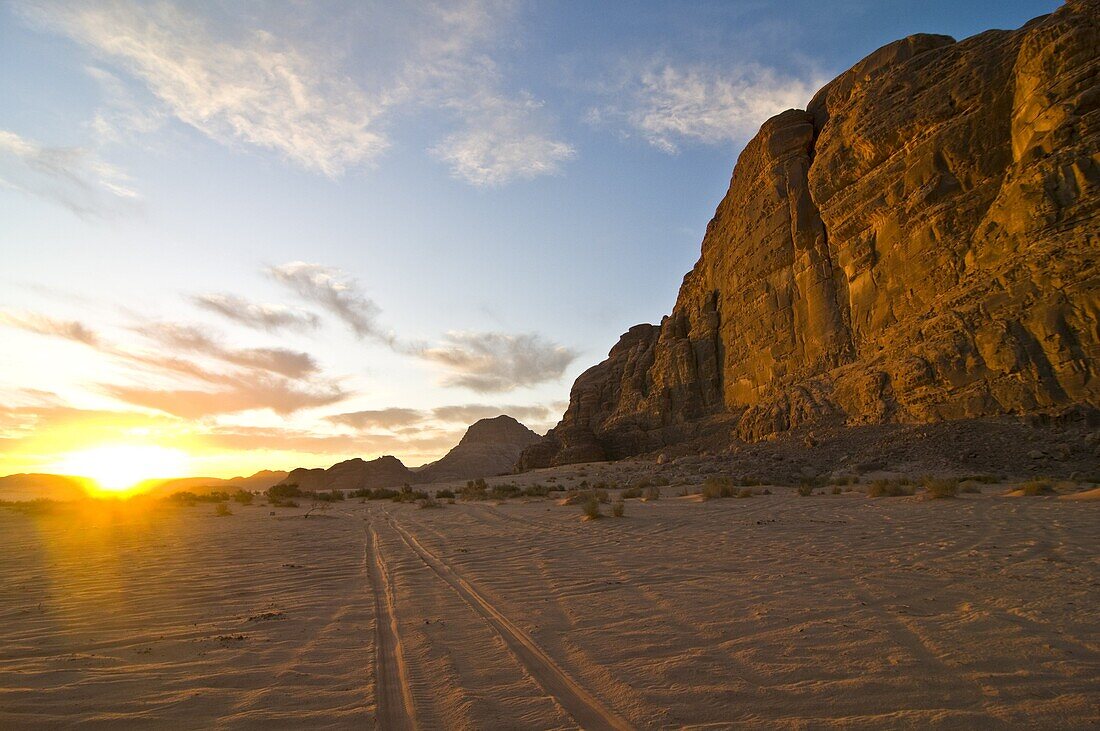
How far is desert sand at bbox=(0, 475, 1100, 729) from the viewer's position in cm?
295

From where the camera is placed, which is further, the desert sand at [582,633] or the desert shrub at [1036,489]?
the desert shrub at [1036,489]

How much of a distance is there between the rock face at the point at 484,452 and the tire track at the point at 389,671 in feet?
231

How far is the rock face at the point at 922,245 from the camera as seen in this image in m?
18.7

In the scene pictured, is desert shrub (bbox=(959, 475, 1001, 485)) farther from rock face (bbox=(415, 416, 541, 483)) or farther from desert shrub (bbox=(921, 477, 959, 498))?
rock face (bbox=(415, 416, 541, 483))

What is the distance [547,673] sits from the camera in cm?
350

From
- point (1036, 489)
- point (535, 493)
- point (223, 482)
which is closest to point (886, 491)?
point (1036, 489)

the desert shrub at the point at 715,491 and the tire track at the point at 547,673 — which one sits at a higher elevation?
the desert shrub at the point at 715,491

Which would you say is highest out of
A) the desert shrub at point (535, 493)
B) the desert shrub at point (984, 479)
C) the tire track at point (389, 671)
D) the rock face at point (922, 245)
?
the rock face at point (922, 245)

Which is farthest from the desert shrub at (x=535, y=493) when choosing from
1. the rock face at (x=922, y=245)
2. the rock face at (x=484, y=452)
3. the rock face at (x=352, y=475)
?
the rock face at (x=484, y=452)

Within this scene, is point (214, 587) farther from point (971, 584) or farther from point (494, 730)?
point (971, 584)

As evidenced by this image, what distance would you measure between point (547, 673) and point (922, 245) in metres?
29.6

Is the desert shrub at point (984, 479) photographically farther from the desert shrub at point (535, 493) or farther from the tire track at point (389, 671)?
the tire track at point (389, 671)

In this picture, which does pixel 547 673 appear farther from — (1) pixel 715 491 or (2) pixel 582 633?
(1) pixel 715 491

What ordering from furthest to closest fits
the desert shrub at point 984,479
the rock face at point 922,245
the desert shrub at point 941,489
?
1. the rock face at point 922,245
2. the desert shrub at point 984,479
3. the desert shrub at point 941,489
